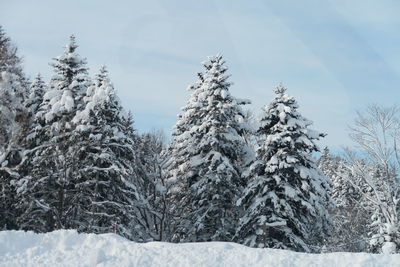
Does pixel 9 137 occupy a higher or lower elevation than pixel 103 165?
higher

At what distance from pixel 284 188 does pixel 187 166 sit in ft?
16.6

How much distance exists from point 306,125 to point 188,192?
22.8ft

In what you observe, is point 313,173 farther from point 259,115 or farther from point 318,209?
point 259,115

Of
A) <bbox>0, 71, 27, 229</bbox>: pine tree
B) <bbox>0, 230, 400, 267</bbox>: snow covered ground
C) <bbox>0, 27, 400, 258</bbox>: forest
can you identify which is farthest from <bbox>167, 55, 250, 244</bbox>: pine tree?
<bbox>0, 230, 400, 267</bbox>: snow covered ground

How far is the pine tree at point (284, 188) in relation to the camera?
2061cm

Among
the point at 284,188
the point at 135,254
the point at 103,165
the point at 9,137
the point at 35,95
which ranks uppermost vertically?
the point at 35,95

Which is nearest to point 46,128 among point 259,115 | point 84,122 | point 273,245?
point 84,122

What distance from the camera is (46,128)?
2272 centimetres

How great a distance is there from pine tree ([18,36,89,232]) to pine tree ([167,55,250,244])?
527 cm

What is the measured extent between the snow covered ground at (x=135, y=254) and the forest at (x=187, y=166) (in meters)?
8.98

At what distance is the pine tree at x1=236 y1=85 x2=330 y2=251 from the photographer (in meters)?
20.6

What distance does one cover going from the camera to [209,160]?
22.3 meters

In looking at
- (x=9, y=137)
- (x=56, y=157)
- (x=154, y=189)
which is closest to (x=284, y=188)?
(x=154, y=189)

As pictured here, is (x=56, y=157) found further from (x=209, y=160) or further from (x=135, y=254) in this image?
(x=135, y=254)
